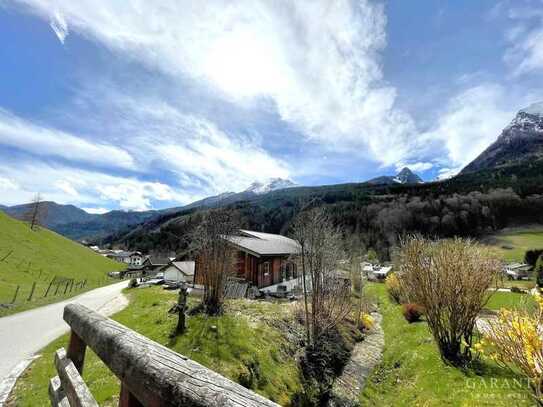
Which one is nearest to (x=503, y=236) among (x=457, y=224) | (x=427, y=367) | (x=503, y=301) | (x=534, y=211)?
(x=457, y=224)

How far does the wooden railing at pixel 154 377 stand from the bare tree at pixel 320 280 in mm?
14054

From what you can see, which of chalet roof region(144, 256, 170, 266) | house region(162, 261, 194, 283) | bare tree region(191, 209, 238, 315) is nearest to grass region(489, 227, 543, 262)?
house region(162, 261, 194, 283)

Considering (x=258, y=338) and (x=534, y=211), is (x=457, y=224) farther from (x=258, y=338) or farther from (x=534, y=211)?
(x=258, y=338)

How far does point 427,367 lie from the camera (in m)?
12.2

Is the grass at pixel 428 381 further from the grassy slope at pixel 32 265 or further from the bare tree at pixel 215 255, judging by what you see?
the grassy slope at pixel 32 265

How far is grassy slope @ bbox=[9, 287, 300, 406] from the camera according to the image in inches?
325

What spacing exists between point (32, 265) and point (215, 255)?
40925mm

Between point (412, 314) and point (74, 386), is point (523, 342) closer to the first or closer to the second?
point (74, 386)

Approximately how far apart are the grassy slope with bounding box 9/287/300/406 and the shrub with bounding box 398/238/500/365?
6.79 meters

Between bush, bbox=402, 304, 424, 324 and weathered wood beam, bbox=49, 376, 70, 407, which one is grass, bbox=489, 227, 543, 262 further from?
weathered wood beam, bbox=49, 376, 70, 407

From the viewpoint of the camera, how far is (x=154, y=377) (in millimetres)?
1425

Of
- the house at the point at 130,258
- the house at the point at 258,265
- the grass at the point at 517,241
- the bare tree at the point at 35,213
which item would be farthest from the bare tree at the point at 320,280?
the house at the point at 130,258

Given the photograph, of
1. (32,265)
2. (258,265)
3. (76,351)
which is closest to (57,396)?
(76,351)

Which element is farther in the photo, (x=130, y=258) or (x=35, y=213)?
(x=130, y=258)
